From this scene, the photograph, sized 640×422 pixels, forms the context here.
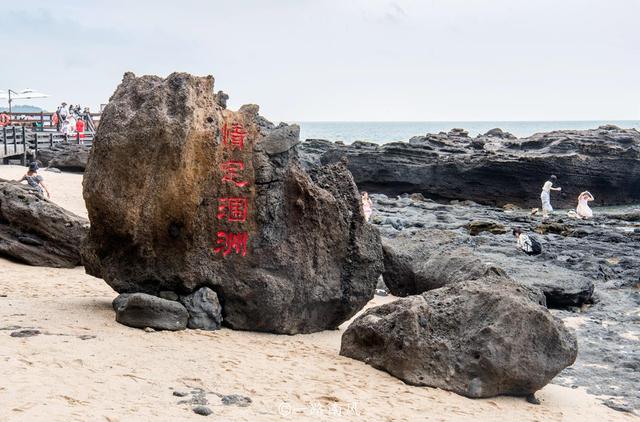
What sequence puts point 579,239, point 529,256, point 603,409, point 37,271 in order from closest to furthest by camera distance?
1. point 603,409
2. point 37,271
3. point 529,256
4. point 579,239

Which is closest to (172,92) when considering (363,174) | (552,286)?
(552,286)

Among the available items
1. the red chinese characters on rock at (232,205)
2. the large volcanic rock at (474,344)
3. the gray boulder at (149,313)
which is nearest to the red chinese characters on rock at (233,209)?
the red chinese characters on rock at (232,205)

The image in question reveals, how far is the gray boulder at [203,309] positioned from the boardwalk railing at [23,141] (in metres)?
23.1

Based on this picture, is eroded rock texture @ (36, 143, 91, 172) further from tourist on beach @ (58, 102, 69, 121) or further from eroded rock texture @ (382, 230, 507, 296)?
eroded rock texture @ (382, 230, 507, 296)

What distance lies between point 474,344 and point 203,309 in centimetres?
309

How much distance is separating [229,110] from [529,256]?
1095 centimetres

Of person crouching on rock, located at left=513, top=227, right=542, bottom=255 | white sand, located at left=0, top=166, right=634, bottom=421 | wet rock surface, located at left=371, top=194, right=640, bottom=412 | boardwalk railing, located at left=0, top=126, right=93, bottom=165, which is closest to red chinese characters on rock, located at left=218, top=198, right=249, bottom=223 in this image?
white sand, located at left=0, top=166, right=634, bottom=421

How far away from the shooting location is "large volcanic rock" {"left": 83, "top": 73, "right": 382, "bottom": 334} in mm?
8688

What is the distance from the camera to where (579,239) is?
806 inches

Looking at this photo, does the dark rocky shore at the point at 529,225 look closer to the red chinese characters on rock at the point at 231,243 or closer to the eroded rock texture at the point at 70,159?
the red chinese characters on rock at the point at 231,243

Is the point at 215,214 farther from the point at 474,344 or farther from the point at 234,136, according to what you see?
the point at 474,344

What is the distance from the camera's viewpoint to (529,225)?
77.7ft

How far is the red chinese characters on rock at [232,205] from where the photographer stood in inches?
356

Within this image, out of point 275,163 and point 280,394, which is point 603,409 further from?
point 275,163
